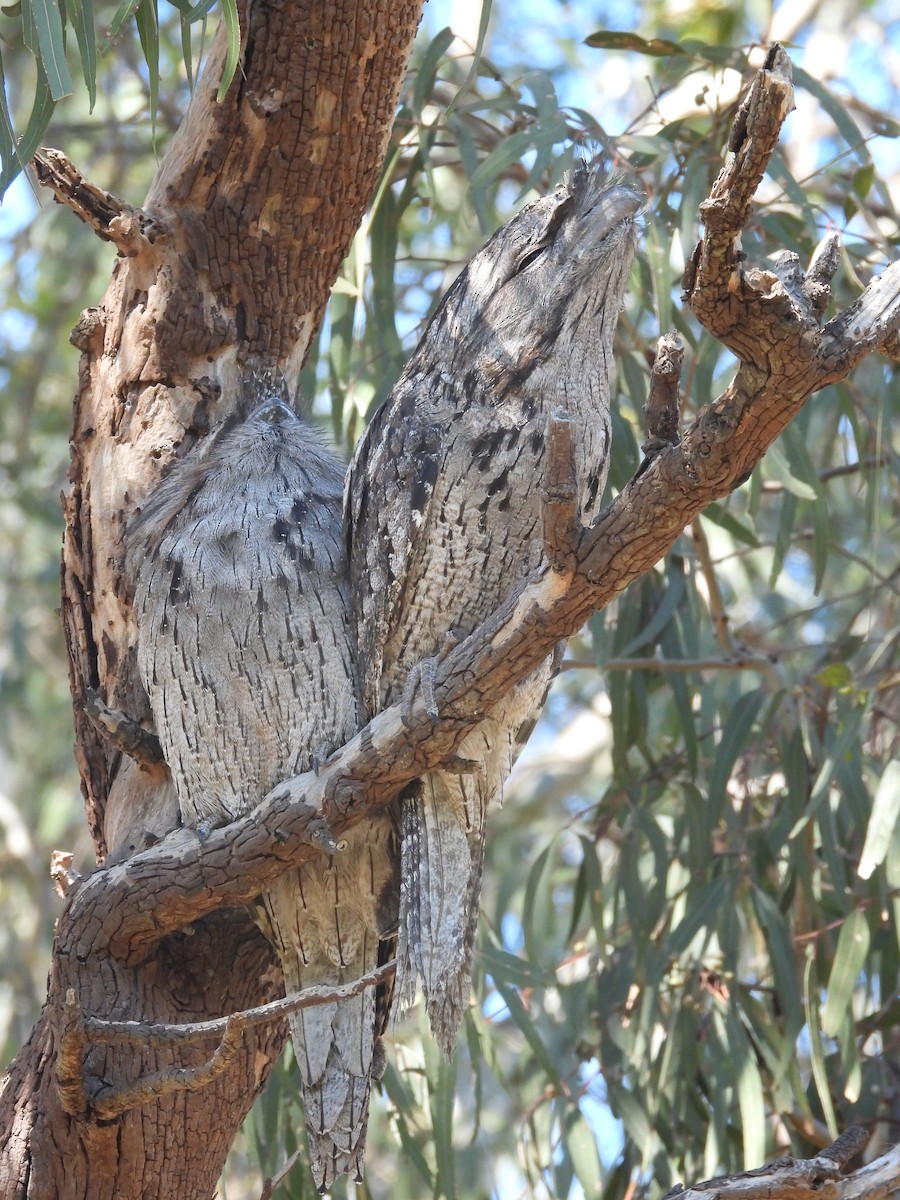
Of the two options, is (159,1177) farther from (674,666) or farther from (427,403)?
(674,666)

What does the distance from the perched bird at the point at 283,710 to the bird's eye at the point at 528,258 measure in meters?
0.55

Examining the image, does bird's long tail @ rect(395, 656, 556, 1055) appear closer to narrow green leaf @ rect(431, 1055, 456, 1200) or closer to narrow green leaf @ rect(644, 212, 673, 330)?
narrow green leaf @ rect(431, 1055, 456, 1200)

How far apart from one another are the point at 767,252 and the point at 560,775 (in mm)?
3478

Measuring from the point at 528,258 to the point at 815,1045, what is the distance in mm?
1754

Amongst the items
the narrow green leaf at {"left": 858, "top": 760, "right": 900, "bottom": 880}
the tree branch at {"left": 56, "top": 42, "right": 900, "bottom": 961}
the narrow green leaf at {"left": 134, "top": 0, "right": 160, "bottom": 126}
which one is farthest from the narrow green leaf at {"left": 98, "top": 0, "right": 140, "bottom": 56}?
the narrow green leaf at {"left": 858, "top": 760, "right": 900, "bottom": 880}

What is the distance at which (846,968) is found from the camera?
2.98 meters

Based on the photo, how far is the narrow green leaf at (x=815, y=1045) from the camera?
2.86m

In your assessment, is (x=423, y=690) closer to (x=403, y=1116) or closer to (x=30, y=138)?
(x=30, y=138)

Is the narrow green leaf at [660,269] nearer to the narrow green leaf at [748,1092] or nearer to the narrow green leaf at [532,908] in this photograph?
the narrow green leaf at [532,908]

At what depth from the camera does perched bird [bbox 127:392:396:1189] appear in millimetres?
2238

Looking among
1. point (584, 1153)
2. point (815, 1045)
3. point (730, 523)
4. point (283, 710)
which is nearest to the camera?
point (283, 710)

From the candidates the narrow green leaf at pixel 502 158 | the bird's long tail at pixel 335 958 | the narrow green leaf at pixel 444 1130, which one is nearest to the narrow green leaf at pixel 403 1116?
the narrow green leaf at pixel 444 1130

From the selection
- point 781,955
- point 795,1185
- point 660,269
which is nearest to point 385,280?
point 660,269

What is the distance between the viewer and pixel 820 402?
3746 mm
